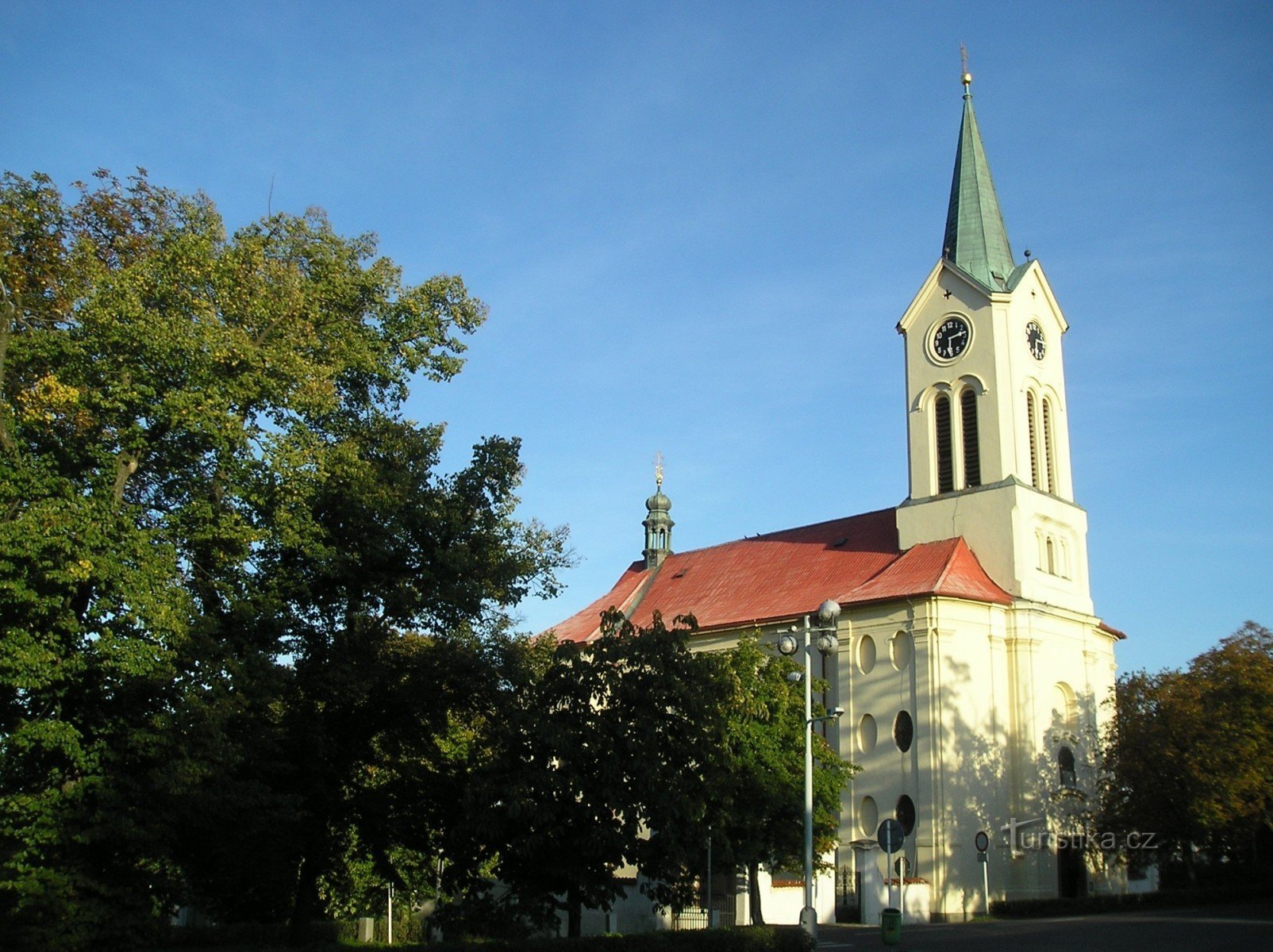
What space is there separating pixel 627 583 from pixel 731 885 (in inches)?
1144

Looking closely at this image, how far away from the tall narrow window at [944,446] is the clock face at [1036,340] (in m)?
3.67

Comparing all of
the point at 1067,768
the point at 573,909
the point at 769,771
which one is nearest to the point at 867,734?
the point at 1067,768

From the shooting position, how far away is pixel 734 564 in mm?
52594

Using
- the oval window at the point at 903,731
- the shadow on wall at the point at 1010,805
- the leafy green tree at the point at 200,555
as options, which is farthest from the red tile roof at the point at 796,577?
the leafy green tree at the point at 200,555

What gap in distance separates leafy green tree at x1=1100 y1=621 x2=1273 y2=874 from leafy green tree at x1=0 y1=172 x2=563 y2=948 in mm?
21522

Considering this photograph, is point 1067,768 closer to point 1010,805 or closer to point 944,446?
point 1010,805

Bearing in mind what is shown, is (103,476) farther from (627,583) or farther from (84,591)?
(627,583)

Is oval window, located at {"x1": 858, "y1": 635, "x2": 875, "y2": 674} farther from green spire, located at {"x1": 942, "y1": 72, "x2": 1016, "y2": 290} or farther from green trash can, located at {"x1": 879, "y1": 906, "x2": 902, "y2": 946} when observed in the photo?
green trash can, located at {"x1": 879, "y1": 906, "x2": 902, "y2": 946}

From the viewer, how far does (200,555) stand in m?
23.4

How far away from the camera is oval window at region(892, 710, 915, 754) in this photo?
40.1 metres

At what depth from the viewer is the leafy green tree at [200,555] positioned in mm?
20000

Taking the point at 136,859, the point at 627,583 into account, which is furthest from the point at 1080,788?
the point at 136,859

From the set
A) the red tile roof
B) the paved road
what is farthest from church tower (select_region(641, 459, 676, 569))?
the paved road

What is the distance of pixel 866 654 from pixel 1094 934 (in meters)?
17.7
